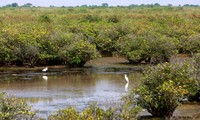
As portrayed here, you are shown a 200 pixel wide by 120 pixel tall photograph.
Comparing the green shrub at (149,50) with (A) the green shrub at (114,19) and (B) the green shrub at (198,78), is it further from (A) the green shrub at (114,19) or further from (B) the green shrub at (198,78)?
(A) the green shrub at (114,19)

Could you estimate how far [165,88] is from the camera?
67.8 feet

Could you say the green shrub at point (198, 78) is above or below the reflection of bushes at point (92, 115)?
below

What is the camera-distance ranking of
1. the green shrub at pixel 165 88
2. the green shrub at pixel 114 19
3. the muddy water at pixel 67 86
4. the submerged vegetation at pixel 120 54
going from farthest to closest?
the green shrub at pixel 114 19, the muddy water at pixel 67 86, the green shrub at pixel 165 88, the submerged vegetation at pixel 120 54

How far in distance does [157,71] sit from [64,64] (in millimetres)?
17845

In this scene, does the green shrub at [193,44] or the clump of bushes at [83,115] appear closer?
the clump of bushes at [83,115]

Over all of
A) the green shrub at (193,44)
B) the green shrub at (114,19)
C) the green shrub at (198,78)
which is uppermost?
the green shrub at (198,78)

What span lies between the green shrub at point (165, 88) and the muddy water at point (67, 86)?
1.62 meters

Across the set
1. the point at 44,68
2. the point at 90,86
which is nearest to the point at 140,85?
the point at 90,86

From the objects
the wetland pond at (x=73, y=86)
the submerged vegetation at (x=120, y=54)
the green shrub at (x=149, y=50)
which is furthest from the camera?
the green shrub at (x=149, y=50)

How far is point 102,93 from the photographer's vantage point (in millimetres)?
27875

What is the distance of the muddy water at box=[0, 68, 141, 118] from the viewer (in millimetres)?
25000

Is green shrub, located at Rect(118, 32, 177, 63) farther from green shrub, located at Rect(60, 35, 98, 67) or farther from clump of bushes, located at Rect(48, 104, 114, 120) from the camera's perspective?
clump of bushes, located at Rect(48, 104, 114, 120)

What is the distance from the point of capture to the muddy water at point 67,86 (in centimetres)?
2500

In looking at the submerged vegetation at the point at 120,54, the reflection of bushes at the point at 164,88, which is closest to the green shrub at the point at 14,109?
the submerged vegetation at the point at 120,54
